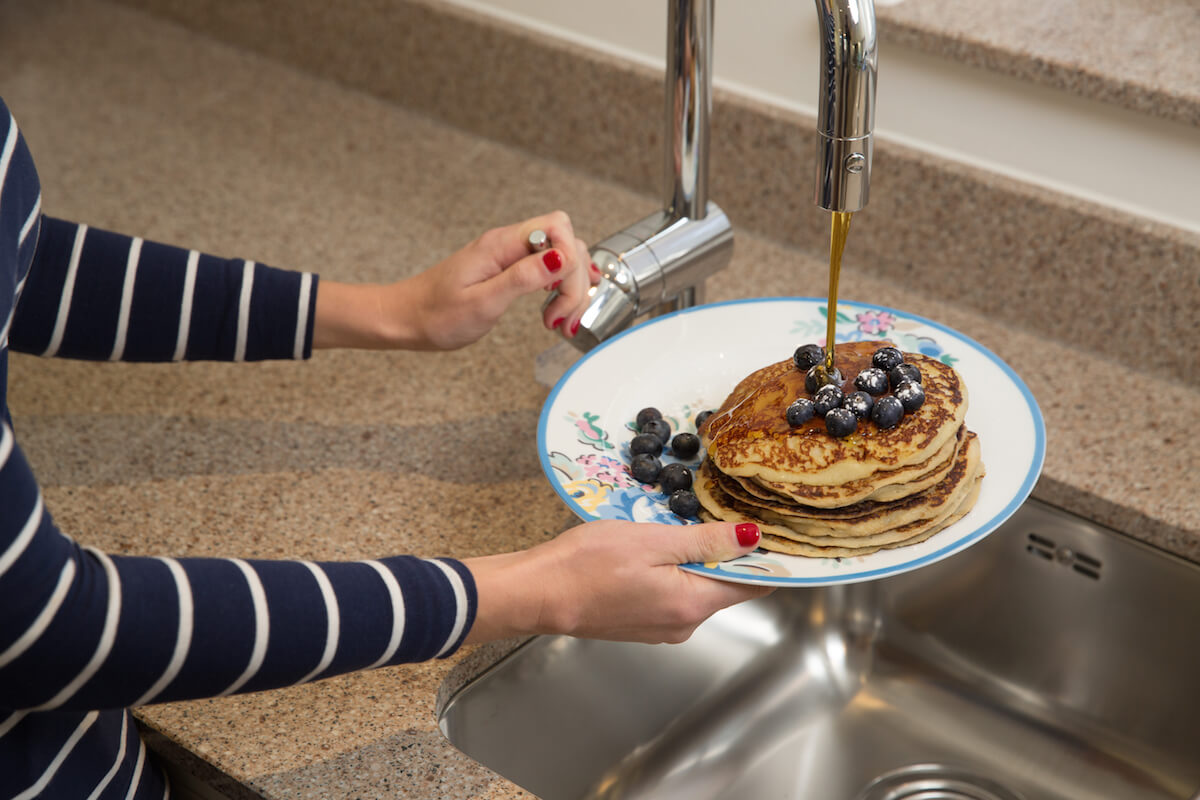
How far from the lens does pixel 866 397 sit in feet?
2.64

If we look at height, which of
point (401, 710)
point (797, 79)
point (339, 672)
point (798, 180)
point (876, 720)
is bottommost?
point (876, 720)

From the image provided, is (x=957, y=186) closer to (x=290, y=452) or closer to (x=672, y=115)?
(x=672, y=115)

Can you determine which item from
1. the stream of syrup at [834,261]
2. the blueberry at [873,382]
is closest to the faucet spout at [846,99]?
the stream of syrup at [834,261]

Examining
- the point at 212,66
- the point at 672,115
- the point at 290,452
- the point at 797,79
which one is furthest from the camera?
the point at 212,66

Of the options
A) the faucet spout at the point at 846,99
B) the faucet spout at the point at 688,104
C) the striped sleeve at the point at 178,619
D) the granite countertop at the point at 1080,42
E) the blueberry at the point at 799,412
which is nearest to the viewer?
the striped sleeve at the point at 178,619

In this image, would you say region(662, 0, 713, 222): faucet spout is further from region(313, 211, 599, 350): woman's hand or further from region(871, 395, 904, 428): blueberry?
region(871, 395, 904, 428): blueberry

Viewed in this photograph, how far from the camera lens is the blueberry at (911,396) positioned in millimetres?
794

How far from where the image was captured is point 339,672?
0.67 m

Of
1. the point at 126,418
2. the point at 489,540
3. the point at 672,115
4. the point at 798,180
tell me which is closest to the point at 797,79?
the point at 798,180

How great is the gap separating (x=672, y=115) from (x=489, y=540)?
39 centimetres

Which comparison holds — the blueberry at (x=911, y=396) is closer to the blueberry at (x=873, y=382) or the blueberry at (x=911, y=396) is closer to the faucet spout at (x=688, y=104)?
the blueberry at (x=873, y=382)

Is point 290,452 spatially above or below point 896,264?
below

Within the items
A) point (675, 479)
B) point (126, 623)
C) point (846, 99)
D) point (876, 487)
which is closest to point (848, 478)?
point (876, 487)

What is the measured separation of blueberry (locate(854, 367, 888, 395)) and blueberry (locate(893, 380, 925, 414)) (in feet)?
0.05
